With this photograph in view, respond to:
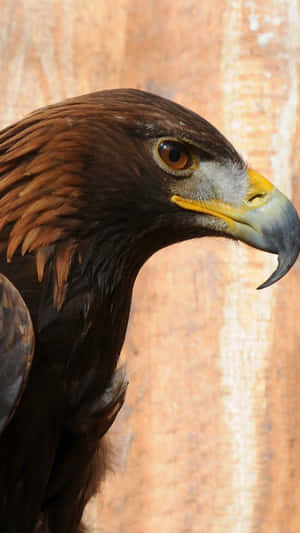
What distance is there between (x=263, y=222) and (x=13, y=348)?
51cm

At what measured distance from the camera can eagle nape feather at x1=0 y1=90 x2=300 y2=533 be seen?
6.30ft

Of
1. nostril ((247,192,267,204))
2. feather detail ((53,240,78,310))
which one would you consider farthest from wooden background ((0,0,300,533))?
feather detail ((53,240,78,310))

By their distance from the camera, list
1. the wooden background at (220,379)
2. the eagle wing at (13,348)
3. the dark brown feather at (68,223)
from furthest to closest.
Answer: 1. the wooden background at (220,379)
2. the dark brown feather at (68,223)
3. the eagle wing at (13,348)

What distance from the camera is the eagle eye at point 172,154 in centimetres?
194

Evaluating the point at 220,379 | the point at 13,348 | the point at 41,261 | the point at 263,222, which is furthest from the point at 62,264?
the point at 220,379

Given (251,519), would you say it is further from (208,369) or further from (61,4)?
(61,4)

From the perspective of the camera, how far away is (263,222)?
1.95m

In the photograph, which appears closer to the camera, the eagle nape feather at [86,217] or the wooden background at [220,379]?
the eagle nape feather at [86,217]

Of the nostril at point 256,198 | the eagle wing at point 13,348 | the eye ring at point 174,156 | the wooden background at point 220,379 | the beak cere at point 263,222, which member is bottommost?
the wooden background at point 220,379

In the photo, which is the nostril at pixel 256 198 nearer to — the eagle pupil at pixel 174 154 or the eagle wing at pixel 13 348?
the eagle pupil at pixel 174 154

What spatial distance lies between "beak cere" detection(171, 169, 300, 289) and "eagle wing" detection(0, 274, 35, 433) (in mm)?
350

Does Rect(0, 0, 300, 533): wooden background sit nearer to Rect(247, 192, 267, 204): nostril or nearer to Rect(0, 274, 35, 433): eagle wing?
Rect(247, 192, 267, 204): nostril

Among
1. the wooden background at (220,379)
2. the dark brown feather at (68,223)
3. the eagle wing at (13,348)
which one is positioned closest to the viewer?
the eagle wing at (13,348)

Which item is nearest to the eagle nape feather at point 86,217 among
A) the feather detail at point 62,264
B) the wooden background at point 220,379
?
the feather detail at point 62,264
